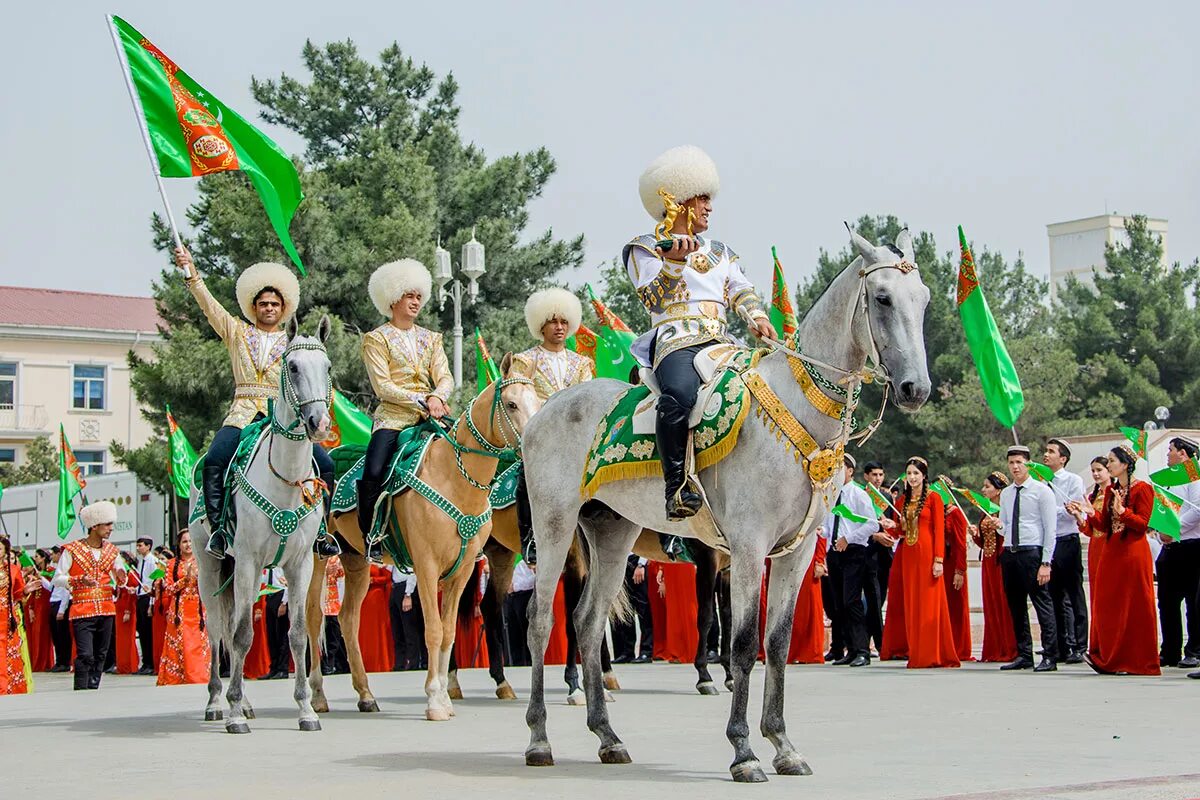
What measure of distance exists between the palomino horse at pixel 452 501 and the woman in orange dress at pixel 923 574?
6304mm

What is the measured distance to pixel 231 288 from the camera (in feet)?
113

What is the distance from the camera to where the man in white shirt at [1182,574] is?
48.2 ft

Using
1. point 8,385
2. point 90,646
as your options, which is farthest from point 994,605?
point 8,385

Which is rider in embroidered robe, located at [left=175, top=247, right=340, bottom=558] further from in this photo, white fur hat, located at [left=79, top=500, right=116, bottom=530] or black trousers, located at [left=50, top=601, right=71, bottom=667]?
black trousers, located at [left=50, top=601, right=71, bottom=667]

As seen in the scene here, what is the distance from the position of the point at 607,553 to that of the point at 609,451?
0.91 m

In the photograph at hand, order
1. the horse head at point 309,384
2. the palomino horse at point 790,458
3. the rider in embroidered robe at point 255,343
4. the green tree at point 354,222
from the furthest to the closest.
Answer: the green tree at point 354,222
the rider in embroidered robe at point 255,343
the horse head at point 309,384
the palomino horse at point 790,458

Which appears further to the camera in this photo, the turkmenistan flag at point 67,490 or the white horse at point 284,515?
the turkmenistan flag at point 67,490

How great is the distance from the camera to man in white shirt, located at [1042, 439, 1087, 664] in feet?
53.2

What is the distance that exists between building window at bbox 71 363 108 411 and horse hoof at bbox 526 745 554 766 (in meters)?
68.4

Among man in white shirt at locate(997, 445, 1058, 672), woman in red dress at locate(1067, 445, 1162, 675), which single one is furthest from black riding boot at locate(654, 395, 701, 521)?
man in white shirt at locate(997, 445, 1058, 672)

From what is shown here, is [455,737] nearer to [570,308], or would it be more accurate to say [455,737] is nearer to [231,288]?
[570,308]

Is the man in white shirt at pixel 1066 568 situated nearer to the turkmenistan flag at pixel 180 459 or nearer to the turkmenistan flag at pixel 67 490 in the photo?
the turkmenistan flag at pixel 180 459

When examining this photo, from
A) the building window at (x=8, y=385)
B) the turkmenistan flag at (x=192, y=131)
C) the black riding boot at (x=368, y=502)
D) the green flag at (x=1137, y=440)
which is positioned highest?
the building window at (x=8, y=385)

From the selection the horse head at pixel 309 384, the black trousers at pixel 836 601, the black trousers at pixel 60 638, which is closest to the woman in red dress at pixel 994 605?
the black trousers at pixel 836 601
